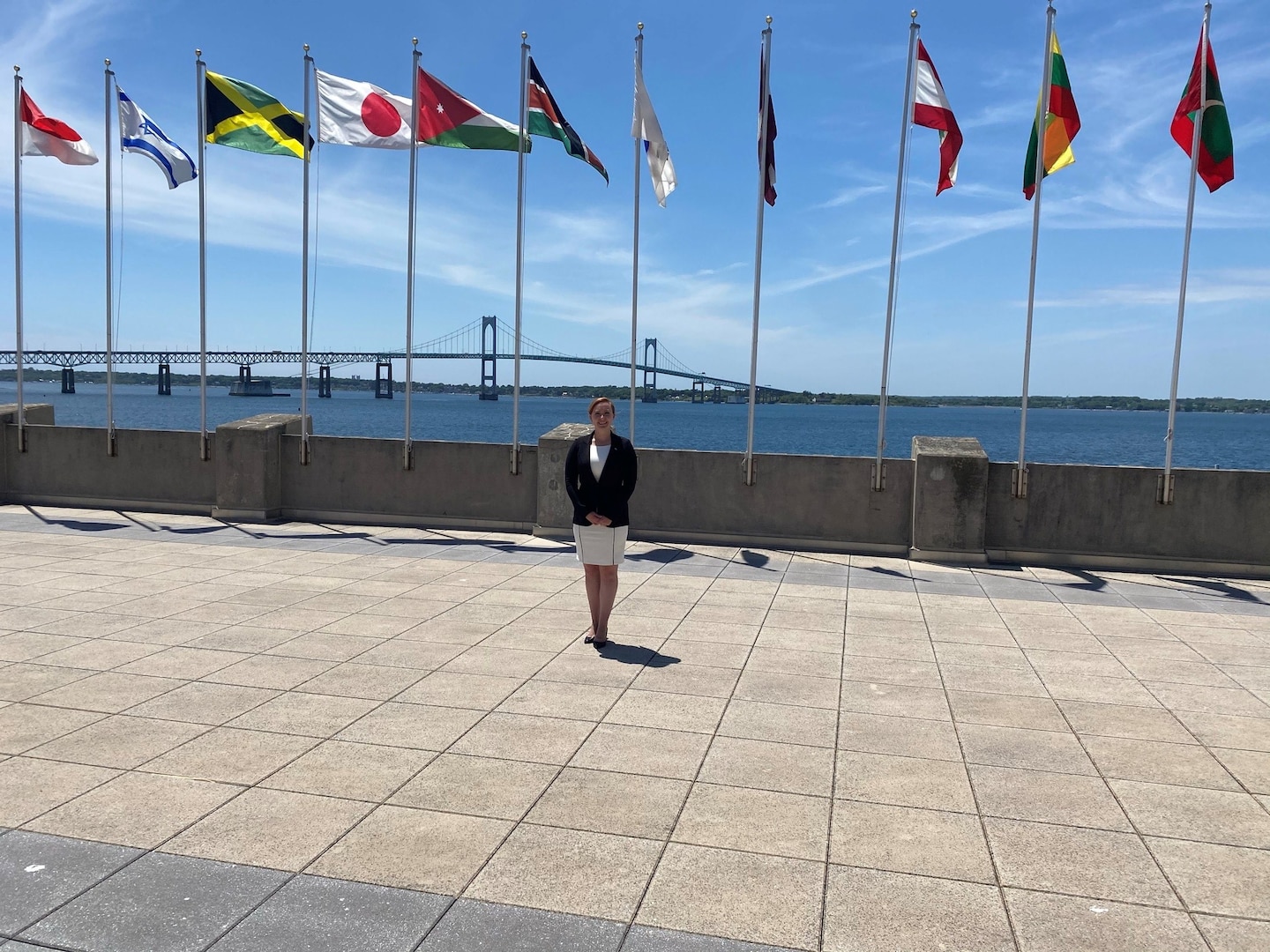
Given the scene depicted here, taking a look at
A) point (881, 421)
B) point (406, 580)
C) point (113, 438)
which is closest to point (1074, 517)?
point (881, 421)

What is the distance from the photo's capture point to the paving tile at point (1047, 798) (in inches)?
166

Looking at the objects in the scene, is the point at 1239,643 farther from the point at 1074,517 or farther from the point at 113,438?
the point at 113,438

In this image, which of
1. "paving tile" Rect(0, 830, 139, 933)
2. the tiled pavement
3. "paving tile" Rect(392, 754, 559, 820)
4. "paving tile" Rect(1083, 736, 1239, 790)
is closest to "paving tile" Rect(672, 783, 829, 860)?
the tiled pavement

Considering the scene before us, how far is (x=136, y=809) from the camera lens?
4.08m

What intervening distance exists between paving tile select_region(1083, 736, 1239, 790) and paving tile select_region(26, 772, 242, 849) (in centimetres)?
418

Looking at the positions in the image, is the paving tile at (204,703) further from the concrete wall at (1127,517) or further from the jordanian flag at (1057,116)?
the jordanian flag at (1057,116)

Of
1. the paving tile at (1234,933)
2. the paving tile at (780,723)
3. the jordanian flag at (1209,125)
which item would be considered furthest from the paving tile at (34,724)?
the jordanian flag at (1209,125)

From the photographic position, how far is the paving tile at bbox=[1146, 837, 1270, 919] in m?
3.49

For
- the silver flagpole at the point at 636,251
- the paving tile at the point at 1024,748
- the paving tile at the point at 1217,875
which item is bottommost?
the paving tile at the point at 1217,875

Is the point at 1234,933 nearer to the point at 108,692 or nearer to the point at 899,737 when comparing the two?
the point at 899,737

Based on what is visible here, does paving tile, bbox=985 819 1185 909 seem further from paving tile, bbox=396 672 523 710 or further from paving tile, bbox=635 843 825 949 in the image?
paving tile, bbox=396 672 523 710

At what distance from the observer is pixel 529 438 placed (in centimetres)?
9356

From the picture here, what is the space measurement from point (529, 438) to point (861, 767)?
8964cm

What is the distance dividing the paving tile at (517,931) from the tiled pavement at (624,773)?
12mm
